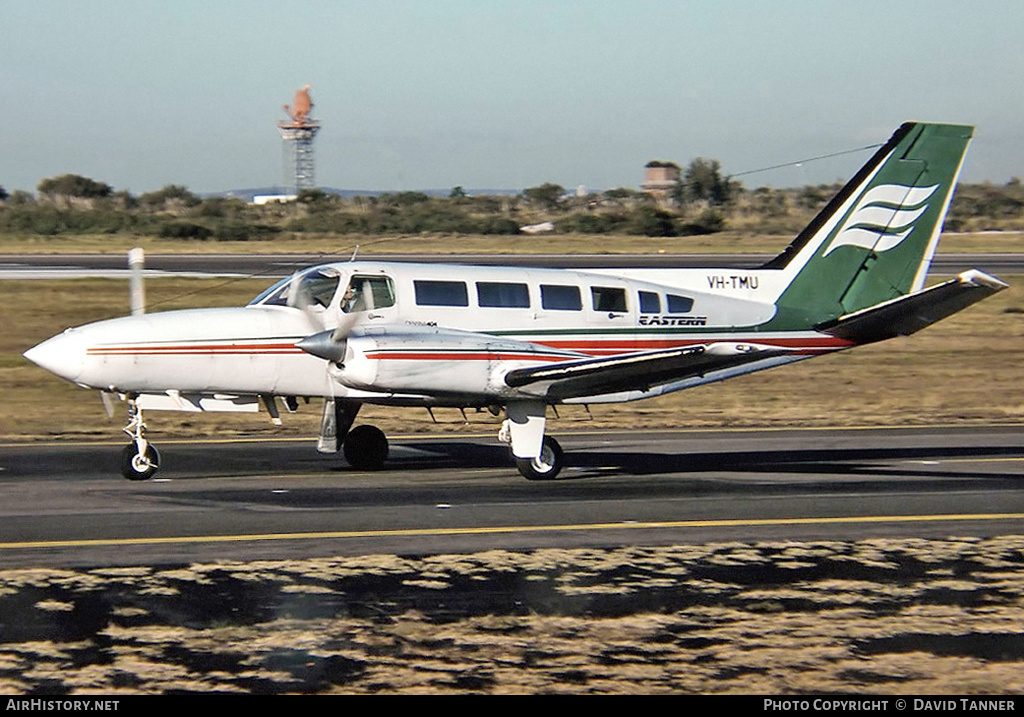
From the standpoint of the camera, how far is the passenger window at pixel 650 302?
1902 centimetres

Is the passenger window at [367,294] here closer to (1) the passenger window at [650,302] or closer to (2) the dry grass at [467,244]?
(1) the passenger window at [650,302]

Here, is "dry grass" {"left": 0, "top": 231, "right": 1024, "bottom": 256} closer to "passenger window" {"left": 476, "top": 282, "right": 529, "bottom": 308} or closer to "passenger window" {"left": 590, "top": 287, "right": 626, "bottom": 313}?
"passenger window" {"left": 590, "top": 287, "right": 626, "bottom": 313}

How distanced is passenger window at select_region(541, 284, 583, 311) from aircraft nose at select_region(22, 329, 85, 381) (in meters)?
6.20

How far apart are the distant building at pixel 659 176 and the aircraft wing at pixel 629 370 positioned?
108 metres

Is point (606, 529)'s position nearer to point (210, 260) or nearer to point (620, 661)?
point (620, 661)

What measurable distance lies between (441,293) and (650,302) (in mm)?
3229

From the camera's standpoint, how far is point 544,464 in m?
17.5

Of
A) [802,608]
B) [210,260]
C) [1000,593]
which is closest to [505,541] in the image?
[802,608]

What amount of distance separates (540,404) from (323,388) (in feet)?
9.50

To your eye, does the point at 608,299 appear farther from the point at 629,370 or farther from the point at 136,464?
the point at 136,464

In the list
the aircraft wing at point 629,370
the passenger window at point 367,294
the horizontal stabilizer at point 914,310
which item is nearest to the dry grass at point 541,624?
the aircraft wing at point 629,370

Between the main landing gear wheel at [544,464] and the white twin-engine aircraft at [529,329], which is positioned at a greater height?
the white twin-engine aircraft at [529,329]

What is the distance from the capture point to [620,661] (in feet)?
30.7
